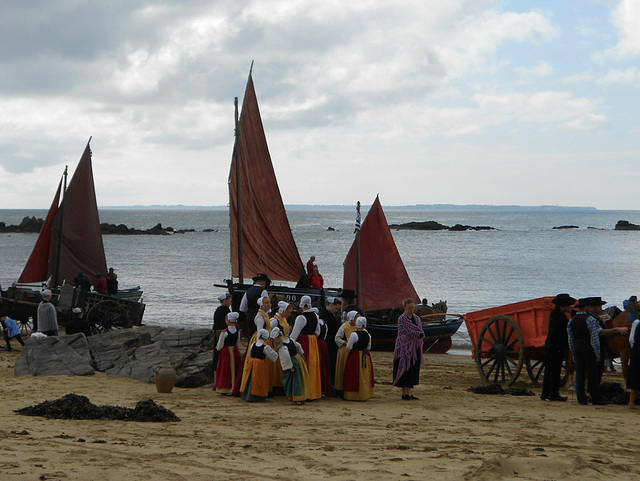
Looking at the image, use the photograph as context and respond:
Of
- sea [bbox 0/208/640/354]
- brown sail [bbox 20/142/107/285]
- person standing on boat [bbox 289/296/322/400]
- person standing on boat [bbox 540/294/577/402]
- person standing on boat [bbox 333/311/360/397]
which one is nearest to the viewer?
person standing on boat [bbox 289/296/322/400]

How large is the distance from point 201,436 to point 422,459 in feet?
7.32

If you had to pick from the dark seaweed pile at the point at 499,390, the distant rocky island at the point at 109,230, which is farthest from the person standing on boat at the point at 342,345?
the distant rocky island at the point at 109,230

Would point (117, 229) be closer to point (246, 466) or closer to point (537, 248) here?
point (537, 248)

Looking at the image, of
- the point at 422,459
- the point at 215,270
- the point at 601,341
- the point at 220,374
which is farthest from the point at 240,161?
the point at 215,270

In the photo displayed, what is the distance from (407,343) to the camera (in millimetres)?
9898

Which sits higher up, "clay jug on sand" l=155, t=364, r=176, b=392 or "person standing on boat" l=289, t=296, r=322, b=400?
"person standing on boat" l=289, t=296, r=322, b=400

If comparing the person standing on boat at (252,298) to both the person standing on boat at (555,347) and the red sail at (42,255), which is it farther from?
the red sail at (42,255)

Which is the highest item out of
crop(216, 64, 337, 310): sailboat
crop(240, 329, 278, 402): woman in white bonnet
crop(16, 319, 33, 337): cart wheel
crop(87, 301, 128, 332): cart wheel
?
crop(216, 64, 337, 310): sailboat

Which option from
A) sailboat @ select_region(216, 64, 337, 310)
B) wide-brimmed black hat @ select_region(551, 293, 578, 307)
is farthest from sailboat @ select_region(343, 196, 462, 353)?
wide-brimmed black hat @ select_region(551, 293, 578, 307)

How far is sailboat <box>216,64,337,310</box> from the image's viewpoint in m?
18.5

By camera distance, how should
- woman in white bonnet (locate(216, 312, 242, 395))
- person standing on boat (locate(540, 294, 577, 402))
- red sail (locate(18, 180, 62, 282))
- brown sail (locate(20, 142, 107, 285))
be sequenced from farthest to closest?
brown sail (locate(20, 142, 107, 285)) < red sail (locate(18, 180, 62, 282)) < woman in white bonnet (locate(216, 312, 242, 395)) < person standing on boat (locate(540, 294, 577, 402))

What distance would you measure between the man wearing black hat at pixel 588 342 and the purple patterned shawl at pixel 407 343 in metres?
1.97

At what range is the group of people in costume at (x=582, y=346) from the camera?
365 inches

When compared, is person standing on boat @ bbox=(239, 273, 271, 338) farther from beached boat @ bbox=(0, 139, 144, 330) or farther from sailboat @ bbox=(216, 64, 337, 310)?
beached boat @ bbox=(0, 139, 144, 330)
